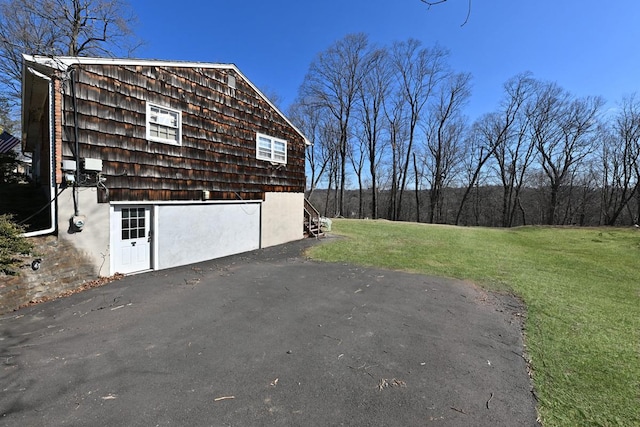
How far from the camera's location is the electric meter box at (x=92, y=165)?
650 cm

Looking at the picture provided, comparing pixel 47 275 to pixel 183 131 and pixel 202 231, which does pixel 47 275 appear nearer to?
pixel 202 231

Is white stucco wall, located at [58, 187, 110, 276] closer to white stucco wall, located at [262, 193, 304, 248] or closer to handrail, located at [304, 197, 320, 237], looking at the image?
white stucco wall, located at [262, 193, 304, 248]

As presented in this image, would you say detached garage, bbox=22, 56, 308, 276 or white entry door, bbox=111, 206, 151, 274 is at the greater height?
detached garage, bbox=22, 56, 308, 276

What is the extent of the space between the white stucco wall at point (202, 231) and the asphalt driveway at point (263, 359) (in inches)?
80.7

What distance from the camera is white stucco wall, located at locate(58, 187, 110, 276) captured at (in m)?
6.20

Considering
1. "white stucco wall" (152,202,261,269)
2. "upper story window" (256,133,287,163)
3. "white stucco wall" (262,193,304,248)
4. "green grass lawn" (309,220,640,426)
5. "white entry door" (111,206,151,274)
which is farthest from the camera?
"white stucco wall" (262,193,304,248)

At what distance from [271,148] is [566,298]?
10.8 meters

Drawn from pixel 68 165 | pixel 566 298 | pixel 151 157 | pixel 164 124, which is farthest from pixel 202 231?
pixel 566 298

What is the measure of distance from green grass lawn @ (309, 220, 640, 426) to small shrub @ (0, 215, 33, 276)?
24.2 ft

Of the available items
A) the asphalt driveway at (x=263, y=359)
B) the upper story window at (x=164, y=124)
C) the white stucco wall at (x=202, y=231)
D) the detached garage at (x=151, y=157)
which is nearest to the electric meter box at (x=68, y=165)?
the detached garage at (x=151, y=157)

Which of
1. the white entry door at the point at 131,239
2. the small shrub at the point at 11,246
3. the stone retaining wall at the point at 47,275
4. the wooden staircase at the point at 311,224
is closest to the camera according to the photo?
the small shrub at the point at 11,246

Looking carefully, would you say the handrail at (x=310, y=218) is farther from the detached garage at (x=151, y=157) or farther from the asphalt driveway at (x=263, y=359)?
the asphalt driveway at (x=263, y=359)

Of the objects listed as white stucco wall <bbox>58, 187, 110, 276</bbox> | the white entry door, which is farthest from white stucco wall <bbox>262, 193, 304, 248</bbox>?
white stucco wall <bbox>58, 187, 110, 276</bbox>

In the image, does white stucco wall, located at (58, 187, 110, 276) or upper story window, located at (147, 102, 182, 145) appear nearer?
white stucco wall, located at (58, 187, 110, 276)
